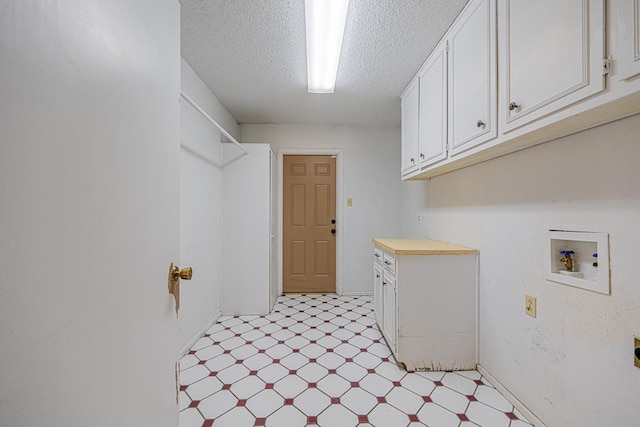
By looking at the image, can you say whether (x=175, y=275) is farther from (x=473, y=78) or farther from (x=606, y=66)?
(x=473, y=78)

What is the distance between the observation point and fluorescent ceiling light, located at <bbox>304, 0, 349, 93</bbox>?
5.27 feet

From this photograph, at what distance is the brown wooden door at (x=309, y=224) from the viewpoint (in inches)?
159

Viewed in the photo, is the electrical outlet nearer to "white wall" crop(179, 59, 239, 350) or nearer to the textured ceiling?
the textured ceiling

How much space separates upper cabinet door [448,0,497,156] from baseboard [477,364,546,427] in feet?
4.88

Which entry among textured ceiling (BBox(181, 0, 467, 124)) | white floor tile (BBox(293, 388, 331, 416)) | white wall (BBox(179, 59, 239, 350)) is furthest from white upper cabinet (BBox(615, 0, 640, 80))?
white wall (BBox(179, 59, 239, 350))

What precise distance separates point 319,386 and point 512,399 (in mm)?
1150

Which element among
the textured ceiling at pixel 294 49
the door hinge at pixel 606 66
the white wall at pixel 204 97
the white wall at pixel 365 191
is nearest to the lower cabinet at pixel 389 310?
the white wall at pixel 365 191

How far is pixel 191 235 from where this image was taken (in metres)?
2.47

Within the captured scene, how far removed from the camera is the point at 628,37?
84cm

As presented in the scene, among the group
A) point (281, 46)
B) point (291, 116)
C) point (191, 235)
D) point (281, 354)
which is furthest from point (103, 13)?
point (291, 116)

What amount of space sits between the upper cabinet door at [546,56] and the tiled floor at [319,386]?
1576mm

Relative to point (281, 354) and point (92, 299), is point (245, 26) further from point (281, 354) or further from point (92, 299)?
point (281, 354)

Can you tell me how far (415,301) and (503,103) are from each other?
4.48ft

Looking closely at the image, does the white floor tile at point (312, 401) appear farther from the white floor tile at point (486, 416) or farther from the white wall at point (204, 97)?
the white wall at point (204, 97)
